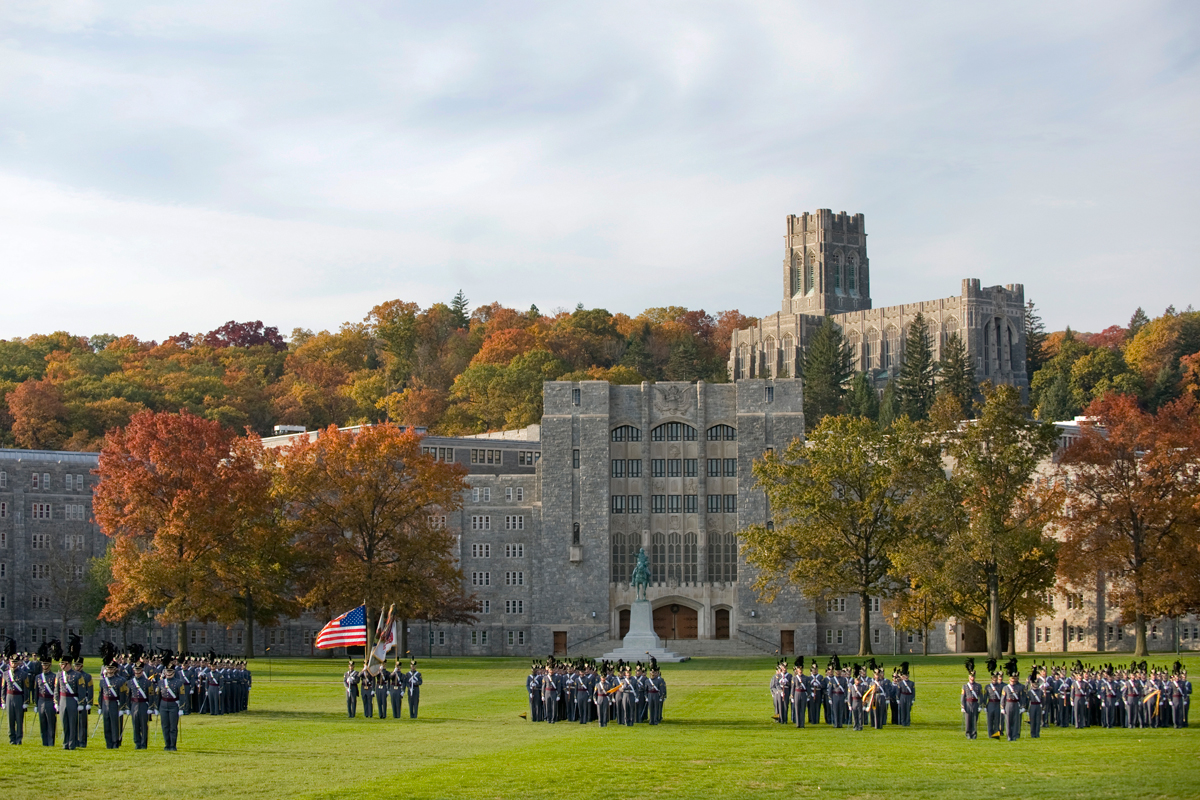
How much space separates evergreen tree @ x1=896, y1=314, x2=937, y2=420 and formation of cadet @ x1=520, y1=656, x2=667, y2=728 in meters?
114

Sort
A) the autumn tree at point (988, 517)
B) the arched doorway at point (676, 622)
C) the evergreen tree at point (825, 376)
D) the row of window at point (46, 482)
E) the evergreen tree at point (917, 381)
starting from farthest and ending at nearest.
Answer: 1. the evergreen tree at point (917, 381)
2. the evergreen tree at point (825, 376)
3. the row of window at point (46, 482)
4. the arched doorway at point (676, 622)
5. the autumn tree at point (988, 517)

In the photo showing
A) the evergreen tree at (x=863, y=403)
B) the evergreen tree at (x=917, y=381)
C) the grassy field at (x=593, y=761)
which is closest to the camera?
the grassy field at (x=593, y=761)

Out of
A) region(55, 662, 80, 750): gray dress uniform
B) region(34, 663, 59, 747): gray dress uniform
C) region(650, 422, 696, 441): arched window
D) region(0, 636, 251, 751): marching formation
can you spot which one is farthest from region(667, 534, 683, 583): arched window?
region(55, 662, 80, 750): gray dress uniform

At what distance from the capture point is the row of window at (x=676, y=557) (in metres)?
97.0

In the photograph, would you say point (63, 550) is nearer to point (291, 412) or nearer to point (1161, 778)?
point (291, 412)

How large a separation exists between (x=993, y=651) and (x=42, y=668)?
151 ft

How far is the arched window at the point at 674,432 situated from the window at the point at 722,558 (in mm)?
6236

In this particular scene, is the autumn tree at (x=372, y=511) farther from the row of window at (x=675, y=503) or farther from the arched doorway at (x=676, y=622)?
the arched doorway at (x=676, y=622)

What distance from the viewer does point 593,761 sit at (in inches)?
1221

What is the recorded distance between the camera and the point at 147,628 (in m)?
100

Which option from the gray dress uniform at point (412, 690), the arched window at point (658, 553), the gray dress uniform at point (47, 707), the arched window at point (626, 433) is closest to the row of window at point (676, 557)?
the arched window at point (658, 553)

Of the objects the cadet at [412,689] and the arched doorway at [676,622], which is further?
the arched doorway at [676,622]

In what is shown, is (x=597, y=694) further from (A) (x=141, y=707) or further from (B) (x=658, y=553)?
(B) (x=658, y=553)

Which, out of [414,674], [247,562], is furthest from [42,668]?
[247,562]
